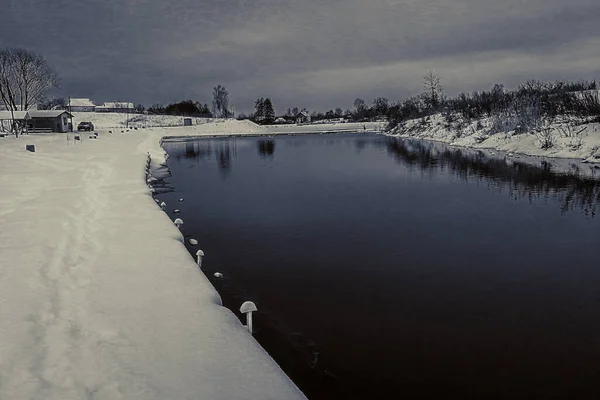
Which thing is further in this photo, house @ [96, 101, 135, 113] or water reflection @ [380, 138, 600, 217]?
house @ [96, 101, 135, 113]

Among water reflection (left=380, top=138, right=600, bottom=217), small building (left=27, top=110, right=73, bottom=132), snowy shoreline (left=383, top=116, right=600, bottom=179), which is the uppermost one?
small building (left=27, top=110, right=73, bottom=132)

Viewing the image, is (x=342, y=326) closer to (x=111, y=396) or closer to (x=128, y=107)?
(x=111, y=396)

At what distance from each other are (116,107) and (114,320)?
544 ft

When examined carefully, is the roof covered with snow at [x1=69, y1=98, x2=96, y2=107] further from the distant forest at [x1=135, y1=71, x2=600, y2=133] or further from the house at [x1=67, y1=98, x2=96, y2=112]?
the distant forest at [x1=135, y1=71, x2=600, y2=133]

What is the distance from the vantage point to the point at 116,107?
515 feet

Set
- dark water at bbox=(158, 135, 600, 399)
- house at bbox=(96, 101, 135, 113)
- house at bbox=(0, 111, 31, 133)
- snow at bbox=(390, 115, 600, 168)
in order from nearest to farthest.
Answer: dark water at bbox=(158, 135, 600, 399), snow at bbox=(390, 115, 600, 168), house at bbox=(0, 111, 31, 133), house at bbox=(96, 101, 135, 113)

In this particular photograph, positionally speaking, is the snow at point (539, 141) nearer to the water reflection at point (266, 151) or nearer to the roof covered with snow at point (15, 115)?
the water reflection at point (266, 151)

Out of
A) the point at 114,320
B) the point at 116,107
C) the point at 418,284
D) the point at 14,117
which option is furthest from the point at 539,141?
the point at 116,107

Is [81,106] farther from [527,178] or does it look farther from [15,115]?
[527,178]

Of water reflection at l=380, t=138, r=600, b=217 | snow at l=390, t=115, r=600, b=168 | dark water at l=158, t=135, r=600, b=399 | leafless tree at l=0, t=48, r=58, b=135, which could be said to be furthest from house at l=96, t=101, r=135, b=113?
dark water at l=158, t=135, r=600, b=399

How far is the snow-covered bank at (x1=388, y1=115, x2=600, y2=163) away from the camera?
2984cm

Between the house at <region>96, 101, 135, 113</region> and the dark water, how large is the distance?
14984cm

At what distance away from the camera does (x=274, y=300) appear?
805 centimetres

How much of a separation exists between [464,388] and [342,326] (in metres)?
2.06
